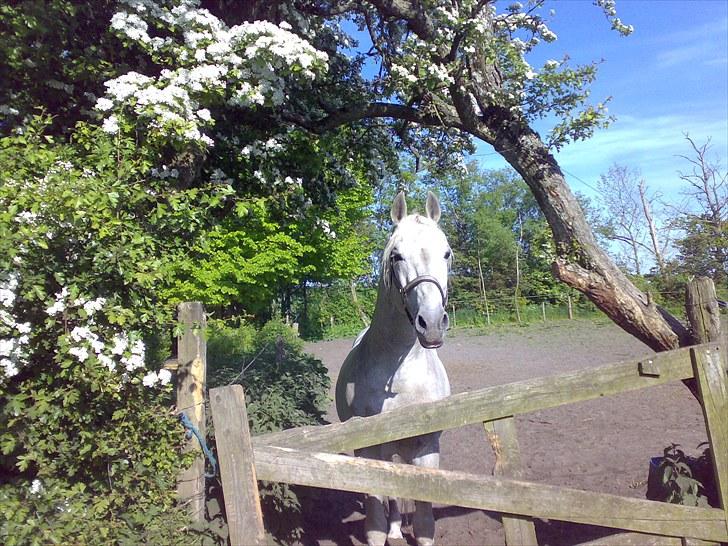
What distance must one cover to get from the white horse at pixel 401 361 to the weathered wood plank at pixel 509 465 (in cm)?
68

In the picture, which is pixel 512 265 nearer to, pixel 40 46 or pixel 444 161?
pixel 444 161

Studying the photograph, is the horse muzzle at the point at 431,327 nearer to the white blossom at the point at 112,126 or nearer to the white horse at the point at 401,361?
the white horse at the point at 401,361

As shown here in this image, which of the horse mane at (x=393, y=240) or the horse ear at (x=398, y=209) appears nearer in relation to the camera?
the horse mane at (x=393, y=240)

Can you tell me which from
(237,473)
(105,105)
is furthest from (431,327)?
(105,105)

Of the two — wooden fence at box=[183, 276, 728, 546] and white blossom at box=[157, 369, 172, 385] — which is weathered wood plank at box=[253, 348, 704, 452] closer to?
wooden fence at box=[183, 276, 728, 546]

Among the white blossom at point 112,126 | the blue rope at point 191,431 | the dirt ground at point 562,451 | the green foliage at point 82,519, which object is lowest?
the dirt ground at point 562,451

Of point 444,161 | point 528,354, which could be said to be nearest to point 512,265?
point 528,354

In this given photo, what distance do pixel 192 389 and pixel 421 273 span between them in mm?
1515

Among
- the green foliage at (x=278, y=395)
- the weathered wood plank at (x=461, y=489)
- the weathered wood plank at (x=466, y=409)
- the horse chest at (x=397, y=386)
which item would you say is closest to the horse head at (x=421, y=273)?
the weathered wood plank at (x=466, y=409)

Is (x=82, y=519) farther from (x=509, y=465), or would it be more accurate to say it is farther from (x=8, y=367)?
(x=509, y=465)

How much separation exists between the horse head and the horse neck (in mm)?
77

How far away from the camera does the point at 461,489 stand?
2.39m

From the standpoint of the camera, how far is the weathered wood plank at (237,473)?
2246 millimetres

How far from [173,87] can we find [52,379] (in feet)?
7.51
